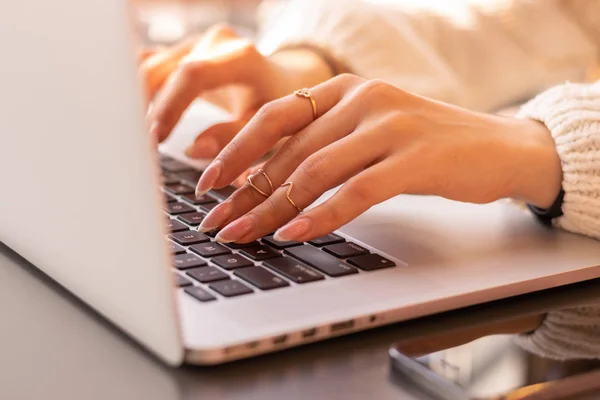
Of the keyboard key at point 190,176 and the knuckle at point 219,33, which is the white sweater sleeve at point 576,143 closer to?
the keyboard key at point 190,176

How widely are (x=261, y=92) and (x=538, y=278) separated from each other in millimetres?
435

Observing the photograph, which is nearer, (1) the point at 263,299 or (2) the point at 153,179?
(2) the point at 153,179

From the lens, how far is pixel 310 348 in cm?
40

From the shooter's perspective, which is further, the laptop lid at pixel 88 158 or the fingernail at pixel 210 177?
the fingernail at pixel 210 177

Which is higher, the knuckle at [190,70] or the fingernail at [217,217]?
the knuckle at [190,70]

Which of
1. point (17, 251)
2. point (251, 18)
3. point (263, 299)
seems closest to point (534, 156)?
point (263, 299)

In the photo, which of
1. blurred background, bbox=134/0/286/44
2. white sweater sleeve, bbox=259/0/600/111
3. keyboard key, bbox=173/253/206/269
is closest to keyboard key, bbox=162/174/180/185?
keyboard key, bbox=173/253/206/269

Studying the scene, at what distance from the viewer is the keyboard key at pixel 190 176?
70 centimetres

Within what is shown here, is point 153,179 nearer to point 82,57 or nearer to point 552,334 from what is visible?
point 82,57

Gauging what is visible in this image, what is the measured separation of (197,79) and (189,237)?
0.30 meters

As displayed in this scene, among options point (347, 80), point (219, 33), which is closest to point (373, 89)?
point (347, 80)

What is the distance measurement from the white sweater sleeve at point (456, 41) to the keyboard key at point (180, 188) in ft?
1.10

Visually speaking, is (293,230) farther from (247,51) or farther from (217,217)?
(247,51)

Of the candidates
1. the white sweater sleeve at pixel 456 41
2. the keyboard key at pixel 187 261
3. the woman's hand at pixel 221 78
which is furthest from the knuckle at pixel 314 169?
the white sweater sleeve at pixel 456 41
